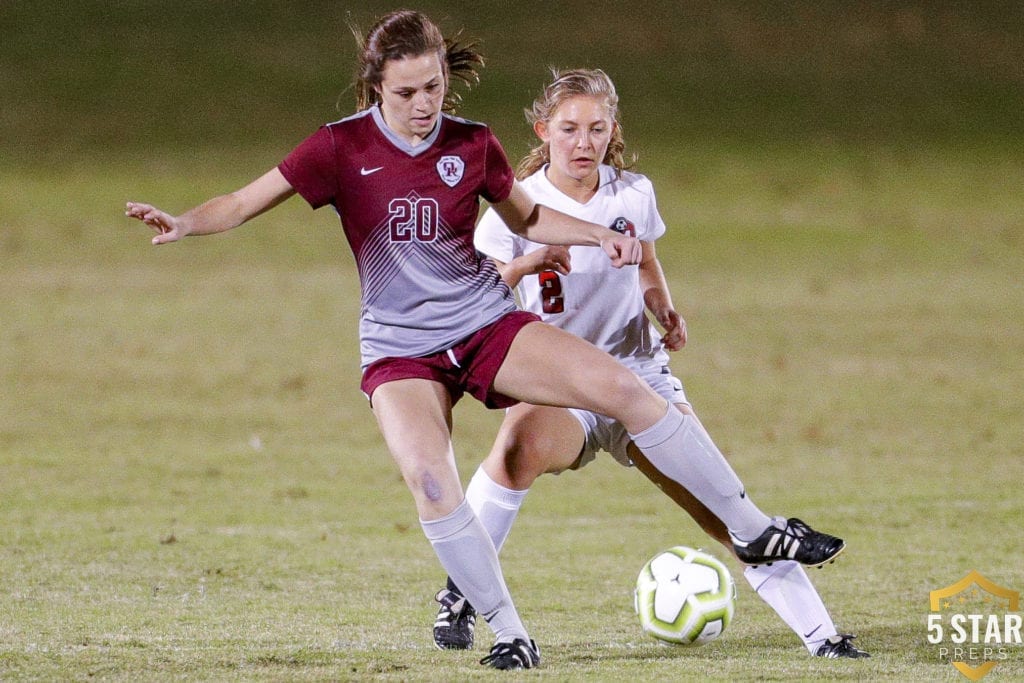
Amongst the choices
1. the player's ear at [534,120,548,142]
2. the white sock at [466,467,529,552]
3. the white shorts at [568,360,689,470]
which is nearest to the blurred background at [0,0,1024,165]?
the player's ear at [534,120,548,142]

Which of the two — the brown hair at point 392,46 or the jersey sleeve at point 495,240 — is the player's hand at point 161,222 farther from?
the jersey sleeve at point 495,240

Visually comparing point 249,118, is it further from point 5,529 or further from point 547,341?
point 547,341

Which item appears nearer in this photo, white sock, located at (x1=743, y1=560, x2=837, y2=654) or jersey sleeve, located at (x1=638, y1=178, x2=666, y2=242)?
white sock, located at (x1=743, y1=560, x2=837, y2=654)

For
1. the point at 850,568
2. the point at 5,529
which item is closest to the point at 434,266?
the point at 850,568

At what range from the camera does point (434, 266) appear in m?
5.58

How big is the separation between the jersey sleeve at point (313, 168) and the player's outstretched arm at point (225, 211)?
0.13 ft

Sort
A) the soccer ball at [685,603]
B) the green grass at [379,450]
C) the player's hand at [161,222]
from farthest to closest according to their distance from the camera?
the green grass at [379,450] → the soccer ball at [685,603] → the player's hand at [161,222]

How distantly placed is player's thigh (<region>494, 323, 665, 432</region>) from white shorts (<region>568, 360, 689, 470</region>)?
61 cm

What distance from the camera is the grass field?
616cm

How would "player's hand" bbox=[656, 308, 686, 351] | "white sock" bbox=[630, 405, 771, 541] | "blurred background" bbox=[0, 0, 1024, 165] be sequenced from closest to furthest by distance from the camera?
"white sock" bbox=[630, 405, 771, 541], "player's hand" bbox=[656, 308, 686, 351], "blurred background" bbox=[0, 0, 1024, 165]

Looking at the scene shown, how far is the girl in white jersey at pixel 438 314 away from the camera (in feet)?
17.6

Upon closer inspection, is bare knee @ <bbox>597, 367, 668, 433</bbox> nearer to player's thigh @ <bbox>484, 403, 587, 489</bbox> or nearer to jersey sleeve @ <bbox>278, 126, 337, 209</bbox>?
player's thigh @ <bbox>484, 403, 587, 489</bbox>

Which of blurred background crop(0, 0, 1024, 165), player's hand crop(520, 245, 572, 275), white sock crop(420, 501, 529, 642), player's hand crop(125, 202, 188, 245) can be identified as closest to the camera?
player's hand crop(125, 202, 188, 245)

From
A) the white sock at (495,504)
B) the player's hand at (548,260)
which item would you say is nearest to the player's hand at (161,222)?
the player's hand at (548,260)
